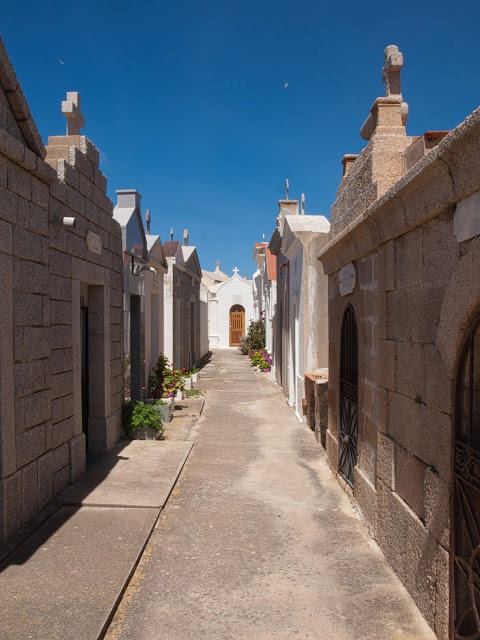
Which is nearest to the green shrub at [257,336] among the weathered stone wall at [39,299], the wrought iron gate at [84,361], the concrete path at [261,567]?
the concrete path at [261,567]

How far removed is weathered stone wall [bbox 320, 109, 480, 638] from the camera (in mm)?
2627

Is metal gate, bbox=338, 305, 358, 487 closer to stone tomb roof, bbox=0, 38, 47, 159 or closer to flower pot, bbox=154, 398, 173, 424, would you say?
stone tomb roof, bbox=0, 38, 47, 159

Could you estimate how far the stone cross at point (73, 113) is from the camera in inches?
233

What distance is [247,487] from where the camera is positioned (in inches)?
219

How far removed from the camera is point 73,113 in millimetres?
5918

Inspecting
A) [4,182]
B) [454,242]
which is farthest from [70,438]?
[454,242]

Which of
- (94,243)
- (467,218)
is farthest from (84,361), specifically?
(467,218)

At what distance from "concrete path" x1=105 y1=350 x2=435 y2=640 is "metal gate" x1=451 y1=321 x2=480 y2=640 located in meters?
0.42

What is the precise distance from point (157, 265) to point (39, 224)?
20.5ft

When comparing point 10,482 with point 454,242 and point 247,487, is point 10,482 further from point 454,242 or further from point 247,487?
point 454,242

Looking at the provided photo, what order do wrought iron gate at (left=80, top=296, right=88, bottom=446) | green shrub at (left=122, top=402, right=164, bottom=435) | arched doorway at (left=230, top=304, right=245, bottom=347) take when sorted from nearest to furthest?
wrought iron gate at (left=80, top=296, right=88, bottom=446), green shrub at (left=122, top=402, right=164, bottom=435), arched doorway at (left=230, top=304, right=245, bottom=347)

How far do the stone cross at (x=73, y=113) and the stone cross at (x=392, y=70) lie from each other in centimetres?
349

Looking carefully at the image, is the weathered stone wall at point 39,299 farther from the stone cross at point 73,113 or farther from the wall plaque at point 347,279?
the wall plaque at point 347,279

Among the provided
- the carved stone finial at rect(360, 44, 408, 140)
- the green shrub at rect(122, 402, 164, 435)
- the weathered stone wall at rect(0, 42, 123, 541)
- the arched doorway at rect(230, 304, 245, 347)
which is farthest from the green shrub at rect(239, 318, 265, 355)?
the carved stone finial at rect(360, 44, 408, 140)
